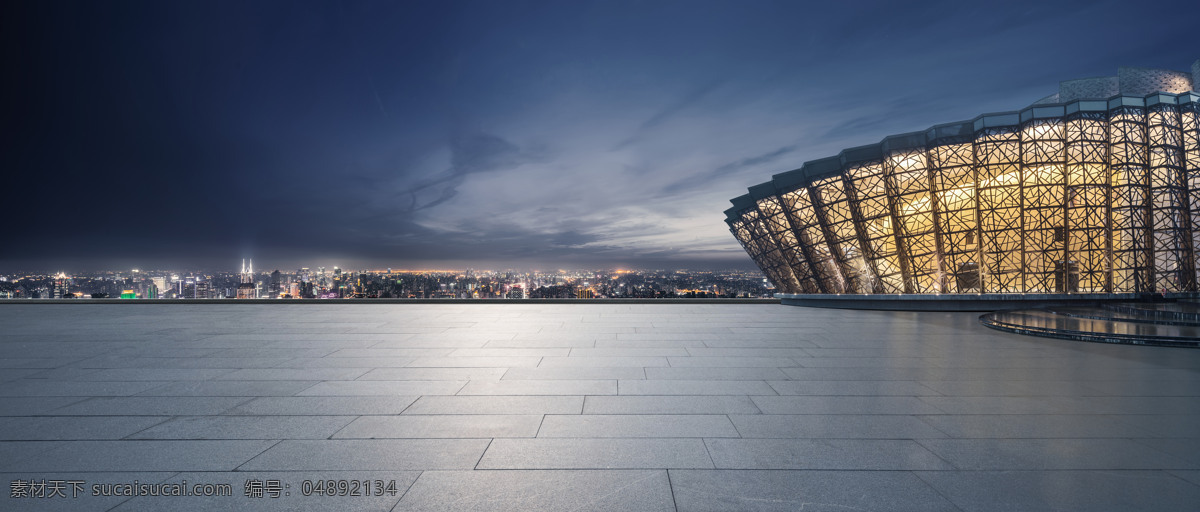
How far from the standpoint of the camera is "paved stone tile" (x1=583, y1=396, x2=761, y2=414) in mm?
5789

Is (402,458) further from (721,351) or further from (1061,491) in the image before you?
(721,351)

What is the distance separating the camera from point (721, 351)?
10164 millimetres

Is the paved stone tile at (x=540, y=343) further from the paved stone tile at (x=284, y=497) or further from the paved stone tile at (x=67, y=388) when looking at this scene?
the paved stone tile at (x=284, y=497)

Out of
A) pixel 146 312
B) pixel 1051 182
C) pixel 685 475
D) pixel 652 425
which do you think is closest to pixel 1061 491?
pixel 685 475

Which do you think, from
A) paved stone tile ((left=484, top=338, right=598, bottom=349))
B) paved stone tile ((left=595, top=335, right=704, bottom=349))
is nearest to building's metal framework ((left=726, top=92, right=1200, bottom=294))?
paved stone tile ((left=595, top=335, right=704, bottom=349))

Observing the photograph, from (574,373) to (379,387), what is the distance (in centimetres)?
295

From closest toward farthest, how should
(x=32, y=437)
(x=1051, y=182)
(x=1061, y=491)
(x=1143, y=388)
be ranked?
1. (x=1061, y=491)
2. (x=32, y=437)
3. (x=1143, y=388)
4. (x=1051, y=182)

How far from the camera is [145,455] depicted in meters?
4.38

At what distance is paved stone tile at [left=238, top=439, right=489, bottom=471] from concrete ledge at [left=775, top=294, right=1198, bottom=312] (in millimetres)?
23371

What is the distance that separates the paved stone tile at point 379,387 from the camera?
670cm

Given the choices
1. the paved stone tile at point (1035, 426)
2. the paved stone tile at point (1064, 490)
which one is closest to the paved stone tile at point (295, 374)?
the paved stone tile at point (1064, 490)

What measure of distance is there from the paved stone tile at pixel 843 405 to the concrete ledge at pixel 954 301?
19.9 meters

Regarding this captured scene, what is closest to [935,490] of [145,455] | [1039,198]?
[145,455]

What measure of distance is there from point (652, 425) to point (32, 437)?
6.28 metres
